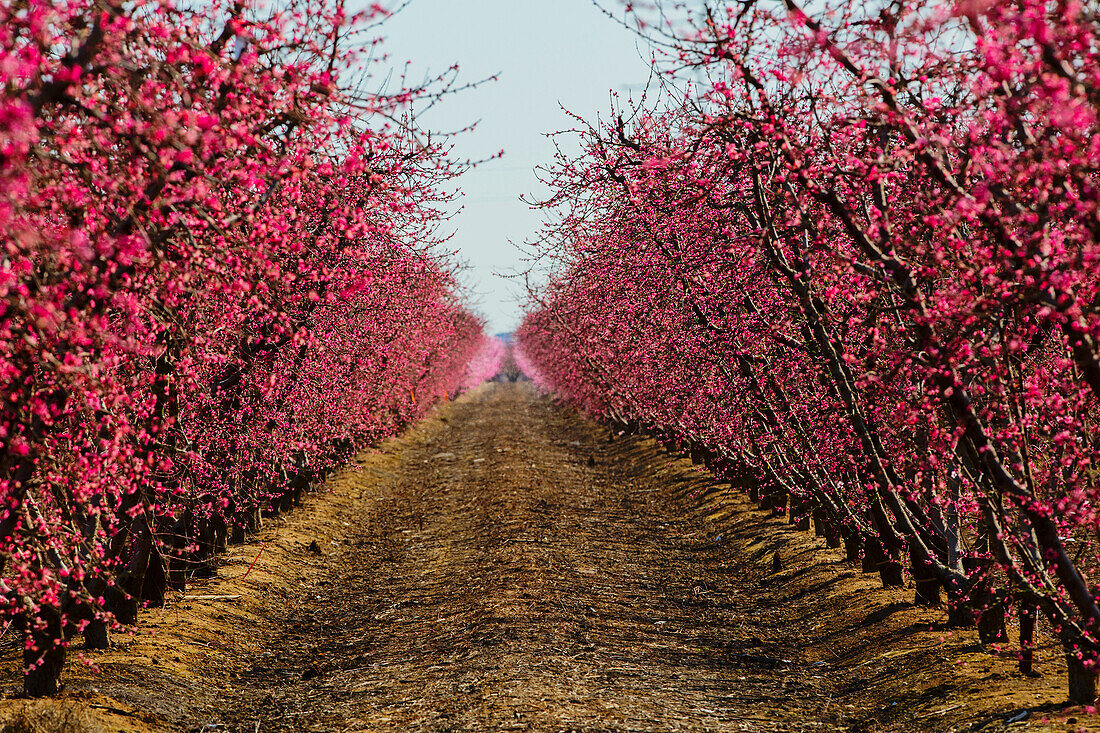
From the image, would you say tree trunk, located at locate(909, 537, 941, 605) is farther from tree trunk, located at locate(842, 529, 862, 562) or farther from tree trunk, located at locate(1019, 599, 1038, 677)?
tree trunk, located at locate(1019, 599, 1038, 677)

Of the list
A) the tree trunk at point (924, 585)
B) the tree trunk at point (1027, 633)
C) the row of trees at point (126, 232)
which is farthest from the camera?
the tree trunk at point (924, 585)

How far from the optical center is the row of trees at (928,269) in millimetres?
6031

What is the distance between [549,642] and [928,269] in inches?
241

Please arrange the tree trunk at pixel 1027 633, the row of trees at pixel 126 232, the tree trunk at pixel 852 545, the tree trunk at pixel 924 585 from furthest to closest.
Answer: the tree trunk at pixel 852 545 < the tree trunk at pixel 924 585 < the tree trunk at pixel 1027 633 < the row of trees at pixel 126 232

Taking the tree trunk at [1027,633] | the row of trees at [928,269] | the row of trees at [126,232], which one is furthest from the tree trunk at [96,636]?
the tree trunk at [1027,633]

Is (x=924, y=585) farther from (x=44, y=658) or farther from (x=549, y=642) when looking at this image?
(x=44, y=658)

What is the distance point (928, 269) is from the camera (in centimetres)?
710

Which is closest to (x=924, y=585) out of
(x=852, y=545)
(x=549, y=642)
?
(x=852, y=545)

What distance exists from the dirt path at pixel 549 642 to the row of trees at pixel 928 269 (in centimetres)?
98

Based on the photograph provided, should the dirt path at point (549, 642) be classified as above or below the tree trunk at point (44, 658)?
below

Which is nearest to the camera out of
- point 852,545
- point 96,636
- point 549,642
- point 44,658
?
point 44,658

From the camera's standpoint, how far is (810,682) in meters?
10.2

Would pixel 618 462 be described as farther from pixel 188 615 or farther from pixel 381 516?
pixel 188 615

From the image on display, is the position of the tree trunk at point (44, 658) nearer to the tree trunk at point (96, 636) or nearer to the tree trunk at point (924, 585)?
the tree trunk at point (96, 636)
